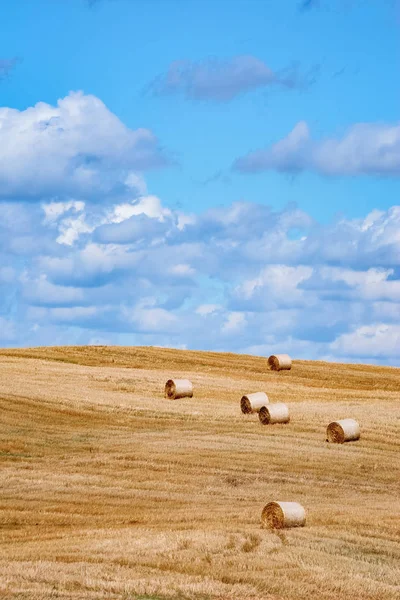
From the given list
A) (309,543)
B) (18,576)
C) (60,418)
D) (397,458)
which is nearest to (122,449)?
(60,418)

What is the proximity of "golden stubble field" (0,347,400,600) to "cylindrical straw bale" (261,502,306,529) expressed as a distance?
296mm

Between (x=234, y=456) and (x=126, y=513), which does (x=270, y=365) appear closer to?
(x=234, y=456)

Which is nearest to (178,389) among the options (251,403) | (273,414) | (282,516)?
(251,403)

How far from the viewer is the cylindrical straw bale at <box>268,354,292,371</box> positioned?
166 ft

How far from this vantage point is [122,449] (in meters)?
29.9

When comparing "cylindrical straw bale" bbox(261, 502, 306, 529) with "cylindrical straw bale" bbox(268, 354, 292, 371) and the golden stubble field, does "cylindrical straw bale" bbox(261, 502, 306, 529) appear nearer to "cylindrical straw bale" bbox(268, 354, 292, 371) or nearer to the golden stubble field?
the golden stubble field

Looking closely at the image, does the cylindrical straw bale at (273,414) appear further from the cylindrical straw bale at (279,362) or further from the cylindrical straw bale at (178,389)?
the cylindrical straw bale at (279,362)

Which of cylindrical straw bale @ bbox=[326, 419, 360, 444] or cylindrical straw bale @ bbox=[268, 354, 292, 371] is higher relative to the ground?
cylindrical straw bale @ bbox=[268, 354, 292, 371]

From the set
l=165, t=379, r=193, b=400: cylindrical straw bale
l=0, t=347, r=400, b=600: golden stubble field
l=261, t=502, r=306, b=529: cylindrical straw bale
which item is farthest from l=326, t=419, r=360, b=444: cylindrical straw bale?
l=261, t=502, r=306, b=529: cylindrical straw bale

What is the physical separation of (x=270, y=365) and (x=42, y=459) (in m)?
23.7

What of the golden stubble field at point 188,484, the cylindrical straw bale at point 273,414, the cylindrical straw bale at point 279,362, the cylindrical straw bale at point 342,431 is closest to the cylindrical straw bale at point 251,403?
the golden stubble field at point 188,484

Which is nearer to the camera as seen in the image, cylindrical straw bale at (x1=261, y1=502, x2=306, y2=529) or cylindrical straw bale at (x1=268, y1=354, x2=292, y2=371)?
cylindrical straw bale at (x1=261, y1=502, x2=306, y2=529)

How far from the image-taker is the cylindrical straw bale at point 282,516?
62.0 ft

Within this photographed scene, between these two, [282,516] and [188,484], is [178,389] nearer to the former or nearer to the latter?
[188,484]
